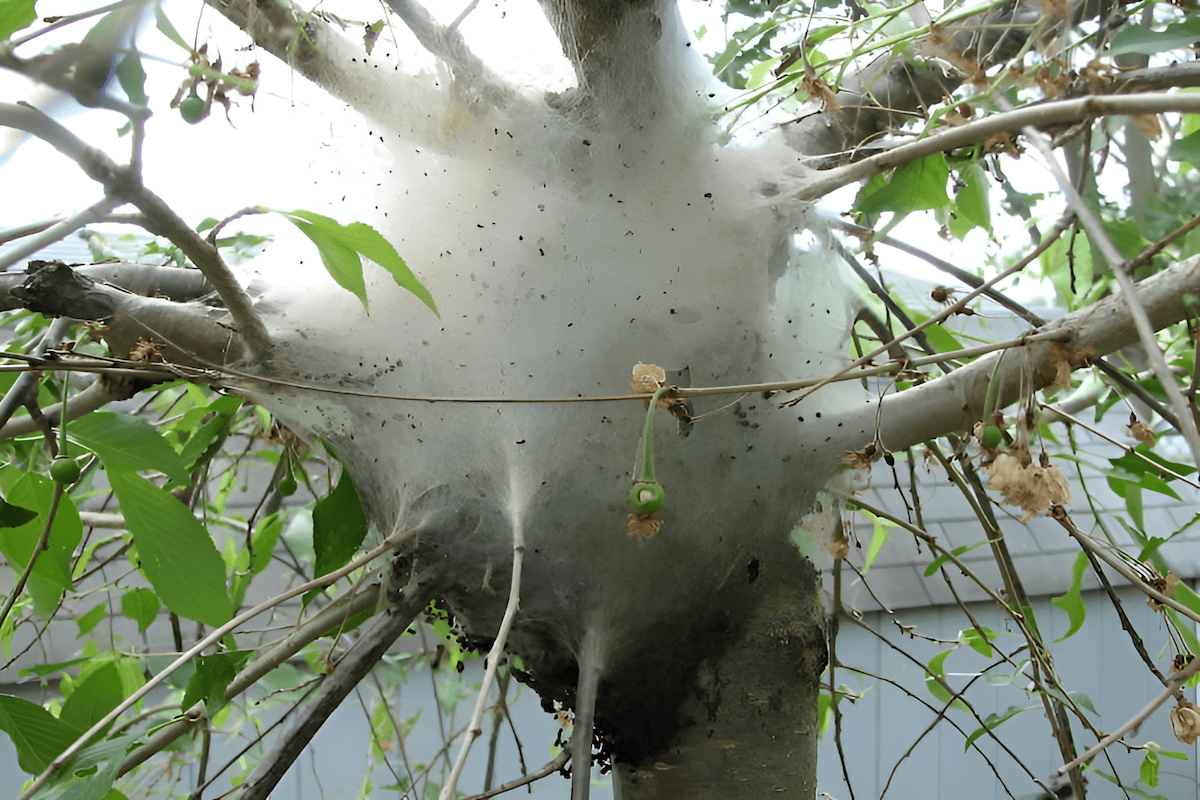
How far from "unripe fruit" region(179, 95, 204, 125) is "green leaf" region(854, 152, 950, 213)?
0.65 m

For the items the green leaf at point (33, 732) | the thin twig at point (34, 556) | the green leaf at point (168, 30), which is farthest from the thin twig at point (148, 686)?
the green leaf at point (168, 30)

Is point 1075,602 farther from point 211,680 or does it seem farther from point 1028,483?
point 211,680

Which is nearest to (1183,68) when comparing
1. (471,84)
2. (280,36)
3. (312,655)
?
(471,84)

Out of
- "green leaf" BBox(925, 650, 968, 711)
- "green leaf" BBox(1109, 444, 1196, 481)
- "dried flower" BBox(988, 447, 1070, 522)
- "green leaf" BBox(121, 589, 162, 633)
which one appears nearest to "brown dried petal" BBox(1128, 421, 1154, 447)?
"green leaf" BBox(1109, 444, 1196, 481)

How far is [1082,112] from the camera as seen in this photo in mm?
463

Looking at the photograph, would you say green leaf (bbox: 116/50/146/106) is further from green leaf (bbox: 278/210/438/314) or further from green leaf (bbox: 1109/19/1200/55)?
green leaf (bbox: 1109/19/1200/55)

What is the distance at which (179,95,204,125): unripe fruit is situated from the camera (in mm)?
778

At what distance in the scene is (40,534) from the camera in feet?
2.53

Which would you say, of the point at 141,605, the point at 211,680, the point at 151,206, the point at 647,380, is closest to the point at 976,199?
the point at 647,380

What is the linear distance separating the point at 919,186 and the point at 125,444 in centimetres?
73

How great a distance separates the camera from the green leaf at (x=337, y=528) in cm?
89

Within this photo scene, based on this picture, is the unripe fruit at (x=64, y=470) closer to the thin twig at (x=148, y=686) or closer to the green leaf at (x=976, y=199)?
the thin twig at (x=148, y=686)

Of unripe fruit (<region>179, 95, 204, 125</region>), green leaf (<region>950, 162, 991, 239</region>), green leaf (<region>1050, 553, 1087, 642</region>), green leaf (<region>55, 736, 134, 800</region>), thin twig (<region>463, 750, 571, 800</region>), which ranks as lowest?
green leaf (<region>55, 736, 134, 800</region>)

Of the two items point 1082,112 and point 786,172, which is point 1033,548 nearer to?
Result: point 786,172
